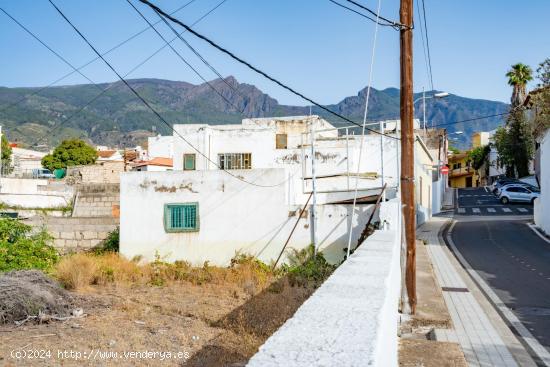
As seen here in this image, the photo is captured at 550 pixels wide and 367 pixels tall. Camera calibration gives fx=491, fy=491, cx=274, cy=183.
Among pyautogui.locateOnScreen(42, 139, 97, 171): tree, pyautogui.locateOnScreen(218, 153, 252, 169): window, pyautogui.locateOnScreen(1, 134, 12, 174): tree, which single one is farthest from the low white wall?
pyautogui.locateOnScreen(42, 139, 97, 171): tree

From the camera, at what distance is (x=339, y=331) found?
96.3 inches

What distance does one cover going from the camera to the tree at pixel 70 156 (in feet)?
233

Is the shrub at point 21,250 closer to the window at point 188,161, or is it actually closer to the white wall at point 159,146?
the window at point 188,161

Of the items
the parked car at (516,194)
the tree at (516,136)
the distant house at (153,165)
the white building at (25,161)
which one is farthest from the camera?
the white building at (25,161)

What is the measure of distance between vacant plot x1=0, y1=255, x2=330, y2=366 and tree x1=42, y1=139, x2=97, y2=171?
5833 cm


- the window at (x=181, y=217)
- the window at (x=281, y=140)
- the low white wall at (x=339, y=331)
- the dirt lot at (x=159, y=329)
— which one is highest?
the window at (x=281, y=140)

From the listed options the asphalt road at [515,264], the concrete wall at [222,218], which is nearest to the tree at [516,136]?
the asphalt road at [515,264]

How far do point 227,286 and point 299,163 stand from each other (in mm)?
13389

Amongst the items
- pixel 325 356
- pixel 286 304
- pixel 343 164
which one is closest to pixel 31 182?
pixel 343 164

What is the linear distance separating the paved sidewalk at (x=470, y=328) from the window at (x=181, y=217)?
832 centimetres

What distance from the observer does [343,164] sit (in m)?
24.8

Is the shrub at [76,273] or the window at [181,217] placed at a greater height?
the window at [181,217]

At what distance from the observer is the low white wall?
2053 millimetres

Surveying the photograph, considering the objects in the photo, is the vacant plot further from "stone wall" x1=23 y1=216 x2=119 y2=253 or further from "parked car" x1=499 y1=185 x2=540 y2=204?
"parked car" x1=499 y1=185 x2=540 y2=204
